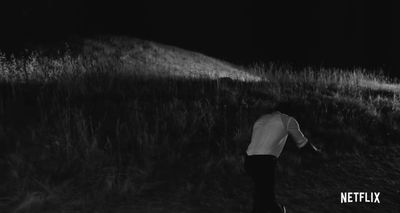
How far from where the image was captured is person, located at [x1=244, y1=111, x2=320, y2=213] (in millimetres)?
5215

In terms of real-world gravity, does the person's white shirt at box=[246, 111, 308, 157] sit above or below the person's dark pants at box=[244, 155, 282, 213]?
above

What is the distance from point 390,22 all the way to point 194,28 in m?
9.71

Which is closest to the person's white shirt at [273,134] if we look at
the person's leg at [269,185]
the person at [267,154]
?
the person at [267,154]

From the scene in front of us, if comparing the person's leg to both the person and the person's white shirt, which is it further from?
the person's white shirt

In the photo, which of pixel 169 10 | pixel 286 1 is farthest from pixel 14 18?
pixel 286 1

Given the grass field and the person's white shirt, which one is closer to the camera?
the person's white shirt

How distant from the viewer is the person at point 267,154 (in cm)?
521

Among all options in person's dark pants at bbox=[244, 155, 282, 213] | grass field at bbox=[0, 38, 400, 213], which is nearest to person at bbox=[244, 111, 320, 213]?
person's dark pants at bbox=[244, 155, 282, 213]

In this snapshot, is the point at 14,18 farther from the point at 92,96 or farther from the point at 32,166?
the point at 32,166

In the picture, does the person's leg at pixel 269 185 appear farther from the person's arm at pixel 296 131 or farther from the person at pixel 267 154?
the person's arm at pixel 296 131

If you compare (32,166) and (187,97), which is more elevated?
(187,97)

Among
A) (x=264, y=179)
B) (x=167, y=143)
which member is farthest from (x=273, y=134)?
(x=167, y=143)

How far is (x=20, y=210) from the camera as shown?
5793mm

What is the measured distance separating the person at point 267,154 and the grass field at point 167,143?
0.83ft
